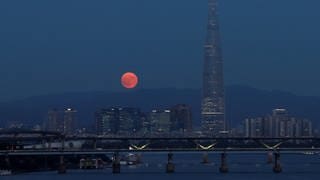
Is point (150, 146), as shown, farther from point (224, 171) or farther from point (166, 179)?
point (166, 179)

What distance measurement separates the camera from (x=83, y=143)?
197000 millimetres

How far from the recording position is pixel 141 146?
173625 mm

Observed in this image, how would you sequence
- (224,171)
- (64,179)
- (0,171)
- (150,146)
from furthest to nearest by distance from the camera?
(150,146), (224,171), (0,171), (64,179)

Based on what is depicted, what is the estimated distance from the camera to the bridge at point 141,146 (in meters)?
148

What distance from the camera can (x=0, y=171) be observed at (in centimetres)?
13688

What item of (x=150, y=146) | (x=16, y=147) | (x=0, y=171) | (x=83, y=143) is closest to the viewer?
(x=0, y=171)

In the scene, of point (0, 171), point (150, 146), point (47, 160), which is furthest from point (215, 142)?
point (0, 171)

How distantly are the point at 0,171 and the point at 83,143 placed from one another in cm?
6040

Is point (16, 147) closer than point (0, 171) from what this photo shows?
No

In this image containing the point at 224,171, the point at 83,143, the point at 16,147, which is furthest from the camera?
the point at 83,143

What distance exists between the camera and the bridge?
148m

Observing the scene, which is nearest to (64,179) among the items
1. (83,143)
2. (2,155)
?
(2,155)

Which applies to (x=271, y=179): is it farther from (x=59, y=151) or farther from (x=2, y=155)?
(x=2, y=155)

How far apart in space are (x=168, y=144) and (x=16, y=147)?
29255mm
